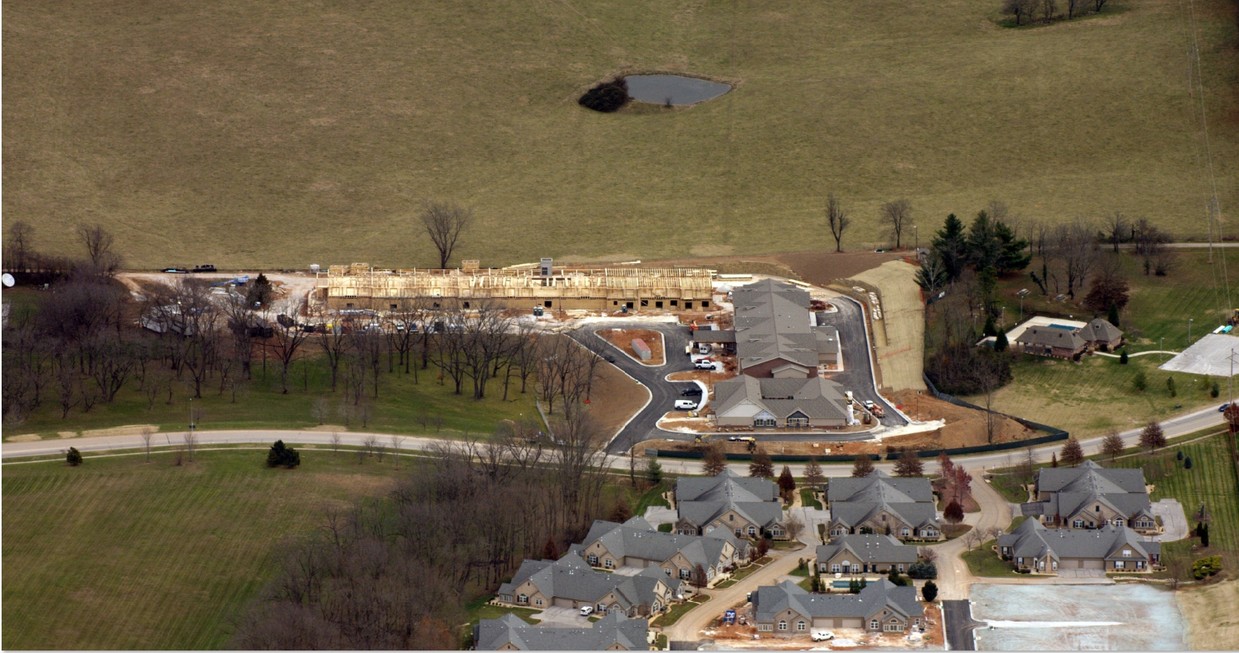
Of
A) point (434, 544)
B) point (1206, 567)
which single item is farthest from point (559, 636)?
point (1206, 567)

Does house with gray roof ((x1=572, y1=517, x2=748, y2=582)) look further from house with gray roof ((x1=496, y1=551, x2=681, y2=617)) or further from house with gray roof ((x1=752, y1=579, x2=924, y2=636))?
house with gray roof ((x1=752, y1=579, x2=924, y2=636))

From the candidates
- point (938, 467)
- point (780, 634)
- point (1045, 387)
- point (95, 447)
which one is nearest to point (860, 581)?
point (780, 634)

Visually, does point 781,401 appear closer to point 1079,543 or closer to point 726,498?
point 726,498

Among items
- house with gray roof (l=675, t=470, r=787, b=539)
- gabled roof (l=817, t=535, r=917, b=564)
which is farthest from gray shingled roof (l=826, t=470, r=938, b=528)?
gabled roof (l=817, t=535, r=917, b=564)

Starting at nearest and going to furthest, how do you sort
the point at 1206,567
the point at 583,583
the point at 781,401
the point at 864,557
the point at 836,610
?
the point at 836,610 < the point at 583,583 < the point at 1206,567 < the point at 864,557 < the point at 781,401

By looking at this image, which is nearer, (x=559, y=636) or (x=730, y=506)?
(x=559, y=636)

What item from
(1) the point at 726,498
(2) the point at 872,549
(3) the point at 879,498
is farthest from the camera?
(1) the point at 726,498
